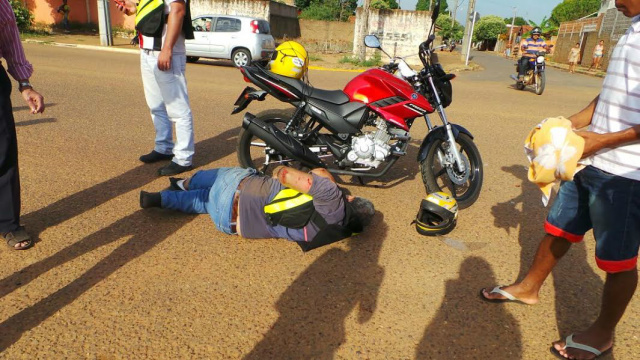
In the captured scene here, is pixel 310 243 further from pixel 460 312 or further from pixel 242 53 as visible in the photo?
pixel 242 53

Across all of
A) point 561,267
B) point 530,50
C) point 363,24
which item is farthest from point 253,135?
point 363,24

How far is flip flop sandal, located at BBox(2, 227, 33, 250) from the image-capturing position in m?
2.95

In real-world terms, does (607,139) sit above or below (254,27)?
below

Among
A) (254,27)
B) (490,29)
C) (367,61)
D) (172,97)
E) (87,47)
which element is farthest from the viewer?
(490,29)

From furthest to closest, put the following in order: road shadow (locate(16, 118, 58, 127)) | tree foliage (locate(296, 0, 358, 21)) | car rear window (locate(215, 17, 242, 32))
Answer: tree foliage (locate(296, 0, 358, 21)) → car rear window (locate(215, 17, 242, 32)) → road shadow (locate(16, 118, 58, 127))

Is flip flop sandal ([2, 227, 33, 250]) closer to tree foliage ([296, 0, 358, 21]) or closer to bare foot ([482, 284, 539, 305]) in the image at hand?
bare foot ([482, 284, 539, 305])

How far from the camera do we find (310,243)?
312cm

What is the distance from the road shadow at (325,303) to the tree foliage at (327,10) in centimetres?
3937

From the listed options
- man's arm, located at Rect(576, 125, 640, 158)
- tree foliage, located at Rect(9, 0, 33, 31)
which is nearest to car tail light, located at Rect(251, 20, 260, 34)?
tree foliage, located at Rect(9, 0, 33, 31)

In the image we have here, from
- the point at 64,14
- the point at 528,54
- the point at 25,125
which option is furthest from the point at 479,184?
the point at 64,14

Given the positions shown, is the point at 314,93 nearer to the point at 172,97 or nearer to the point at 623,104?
the point at 172,97

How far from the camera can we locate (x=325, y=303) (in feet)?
8.66

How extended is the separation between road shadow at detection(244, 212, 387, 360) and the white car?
1243 cm

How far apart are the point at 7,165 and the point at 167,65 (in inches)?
65.6
